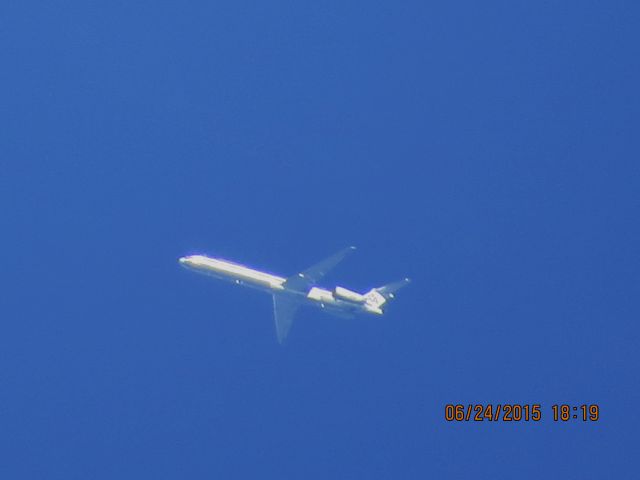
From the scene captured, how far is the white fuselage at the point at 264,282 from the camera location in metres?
59.8

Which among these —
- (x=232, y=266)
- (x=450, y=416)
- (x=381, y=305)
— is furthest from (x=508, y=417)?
(x=232, y=266)

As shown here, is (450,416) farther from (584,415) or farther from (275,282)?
(275,282)

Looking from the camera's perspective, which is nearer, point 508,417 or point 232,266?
point 232,266

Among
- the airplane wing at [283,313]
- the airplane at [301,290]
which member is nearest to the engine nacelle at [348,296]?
the airplane at [301,290]

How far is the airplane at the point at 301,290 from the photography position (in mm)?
59094

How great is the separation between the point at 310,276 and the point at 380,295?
4.13 metres

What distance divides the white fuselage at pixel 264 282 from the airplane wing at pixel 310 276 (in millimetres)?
277

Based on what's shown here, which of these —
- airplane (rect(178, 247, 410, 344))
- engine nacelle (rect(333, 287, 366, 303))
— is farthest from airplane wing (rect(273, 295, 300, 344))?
engine nacelle (rect(333, 287, 366, 303))

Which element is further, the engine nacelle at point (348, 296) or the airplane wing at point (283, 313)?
the airplane wing at point (283, 313)

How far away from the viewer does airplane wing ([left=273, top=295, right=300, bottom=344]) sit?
201 feet

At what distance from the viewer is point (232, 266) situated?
61094mm

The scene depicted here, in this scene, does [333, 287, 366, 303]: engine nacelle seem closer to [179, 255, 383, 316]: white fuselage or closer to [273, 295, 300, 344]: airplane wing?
[179, 255, 383, 316]: white fuselage

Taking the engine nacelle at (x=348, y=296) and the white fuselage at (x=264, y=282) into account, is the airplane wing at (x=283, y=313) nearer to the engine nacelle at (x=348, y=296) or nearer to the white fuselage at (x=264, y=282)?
the white fuselage at (x=264, y=282)

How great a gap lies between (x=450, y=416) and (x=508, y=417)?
400 centimetres
